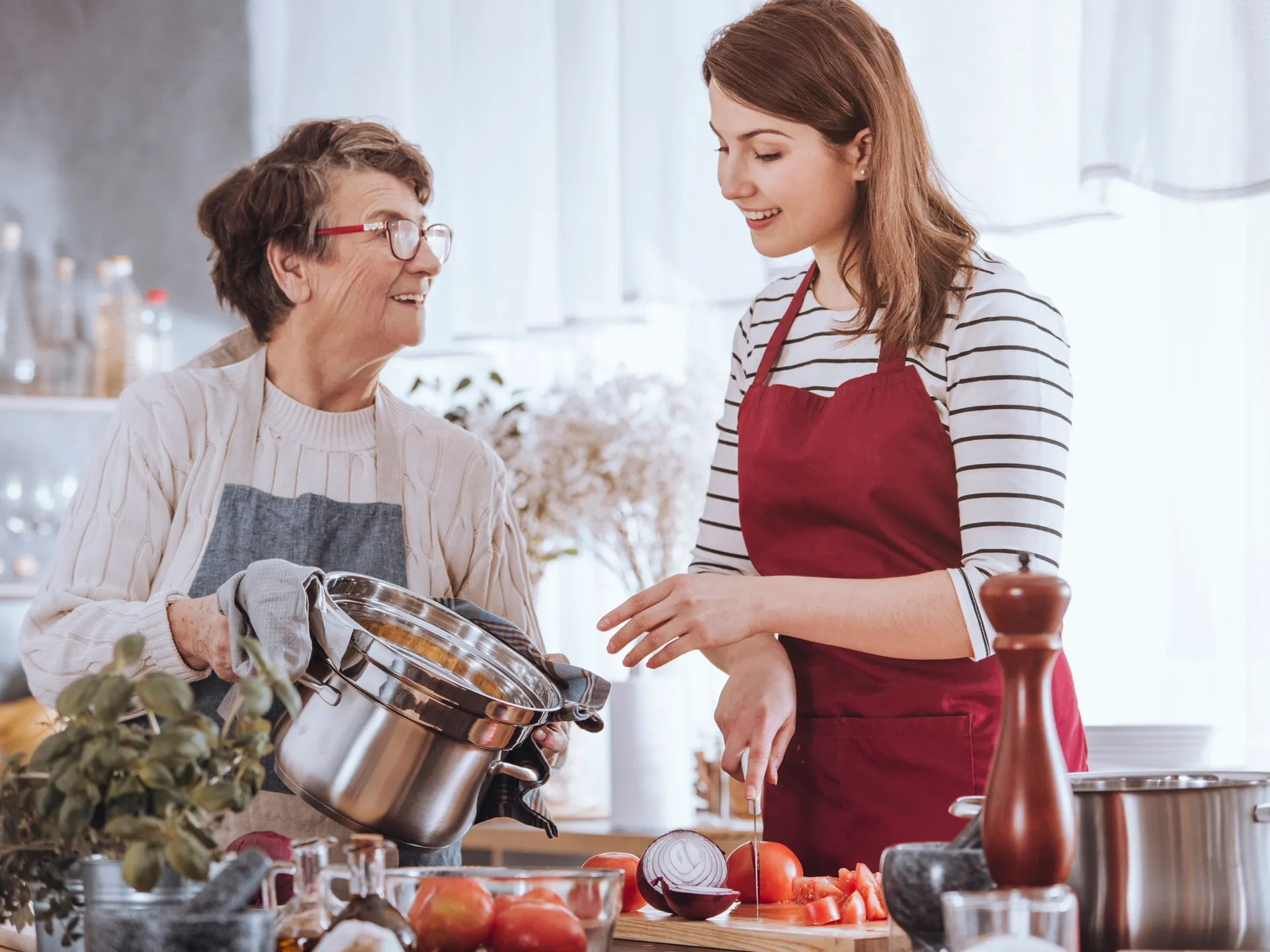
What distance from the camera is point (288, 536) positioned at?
66.2 inches

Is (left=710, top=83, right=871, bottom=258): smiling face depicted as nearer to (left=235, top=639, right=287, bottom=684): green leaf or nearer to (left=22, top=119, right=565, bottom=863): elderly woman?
(left=22, top=119, right=565, bottom=863): elderly woman

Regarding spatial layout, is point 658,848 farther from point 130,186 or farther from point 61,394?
point 130,186

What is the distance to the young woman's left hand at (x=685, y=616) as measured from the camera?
4.04 ft

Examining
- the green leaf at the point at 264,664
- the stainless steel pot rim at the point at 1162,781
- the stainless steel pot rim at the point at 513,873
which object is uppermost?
the green leaf at the point at 264,664

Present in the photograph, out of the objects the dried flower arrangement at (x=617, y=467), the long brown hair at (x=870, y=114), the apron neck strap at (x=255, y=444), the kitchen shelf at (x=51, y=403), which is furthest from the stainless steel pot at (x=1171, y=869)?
the kitchen shelf at (x=51, y=403)

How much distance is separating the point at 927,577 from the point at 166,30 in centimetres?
301

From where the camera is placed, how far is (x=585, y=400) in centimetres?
247

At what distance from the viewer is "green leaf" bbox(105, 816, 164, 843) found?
2.35 feet

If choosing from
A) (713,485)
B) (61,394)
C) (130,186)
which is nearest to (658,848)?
(713,485)

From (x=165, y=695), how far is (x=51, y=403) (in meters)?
2.70

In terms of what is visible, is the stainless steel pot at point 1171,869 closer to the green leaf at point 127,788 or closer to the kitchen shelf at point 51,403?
the green leaf at point 127,788

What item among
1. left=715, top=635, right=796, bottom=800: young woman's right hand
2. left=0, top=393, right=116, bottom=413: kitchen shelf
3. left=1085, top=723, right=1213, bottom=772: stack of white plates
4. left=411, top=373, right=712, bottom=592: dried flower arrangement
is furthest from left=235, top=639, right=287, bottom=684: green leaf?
left=0, top=393, right=116, bottom=413: kitchen shelf

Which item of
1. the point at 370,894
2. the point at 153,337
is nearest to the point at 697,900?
the point at 370,894

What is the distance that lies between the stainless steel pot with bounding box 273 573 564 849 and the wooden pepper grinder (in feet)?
1.48
